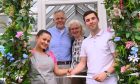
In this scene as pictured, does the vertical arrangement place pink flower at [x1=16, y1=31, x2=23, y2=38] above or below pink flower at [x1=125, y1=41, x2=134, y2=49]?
above

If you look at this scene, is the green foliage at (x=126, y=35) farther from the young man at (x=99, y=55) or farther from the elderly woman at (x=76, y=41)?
the elderly woman at (x=76, y=41)

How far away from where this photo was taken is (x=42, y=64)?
3656 mm

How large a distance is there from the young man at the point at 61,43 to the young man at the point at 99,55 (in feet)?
1.89

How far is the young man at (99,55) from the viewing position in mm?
3432

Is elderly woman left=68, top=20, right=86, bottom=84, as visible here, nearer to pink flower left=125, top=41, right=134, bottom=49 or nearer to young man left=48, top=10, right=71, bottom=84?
young man left=48, top=10, right=71, bottom=84

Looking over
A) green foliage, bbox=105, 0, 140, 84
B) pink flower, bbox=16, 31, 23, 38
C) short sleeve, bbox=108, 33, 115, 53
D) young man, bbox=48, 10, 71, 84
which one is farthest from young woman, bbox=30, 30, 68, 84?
green foliage, bbox=105, 0, 140, 84

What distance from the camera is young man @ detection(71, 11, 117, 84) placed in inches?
135

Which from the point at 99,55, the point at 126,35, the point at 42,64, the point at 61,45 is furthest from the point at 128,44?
the point at 61,45

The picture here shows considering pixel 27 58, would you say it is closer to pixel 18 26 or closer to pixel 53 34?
pixel 18 26

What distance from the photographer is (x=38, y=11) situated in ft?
15.8

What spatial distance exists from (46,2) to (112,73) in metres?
1.77

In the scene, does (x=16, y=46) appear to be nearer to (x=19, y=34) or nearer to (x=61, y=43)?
(x=19, y=34)

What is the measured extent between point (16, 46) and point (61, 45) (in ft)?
2.86

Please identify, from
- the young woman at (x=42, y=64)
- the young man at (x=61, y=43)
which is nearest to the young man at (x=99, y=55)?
the young woman at (x=42, y=64)
